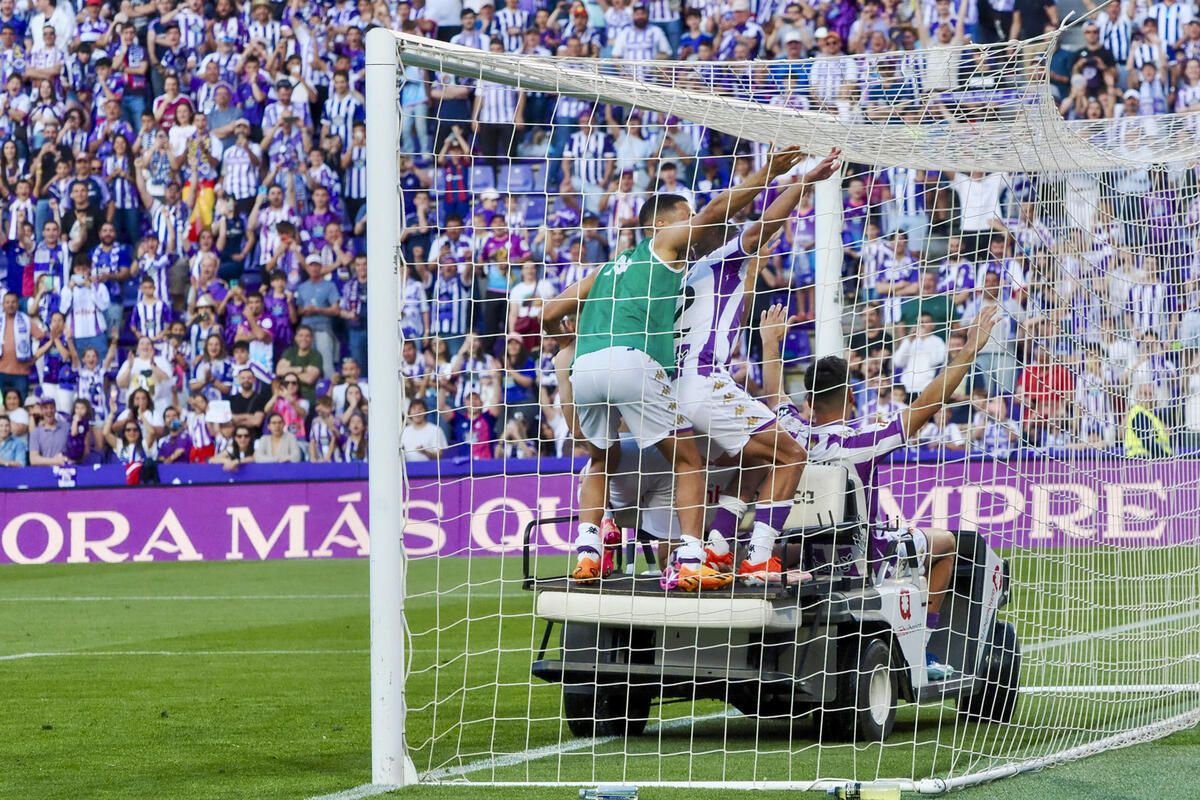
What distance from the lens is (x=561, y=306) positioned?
678 centimetres

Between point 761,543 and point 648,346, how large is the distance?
0.93m

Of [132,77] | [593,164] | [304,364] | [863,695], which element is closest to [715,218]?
[863,695]

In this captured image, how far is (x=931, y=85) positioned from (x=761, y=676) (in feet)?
7.71

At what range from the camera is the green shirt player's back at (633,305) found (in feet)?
21.7

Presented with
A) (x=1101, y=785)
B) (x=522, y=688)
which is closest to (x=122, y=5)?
(x=522, y=688)

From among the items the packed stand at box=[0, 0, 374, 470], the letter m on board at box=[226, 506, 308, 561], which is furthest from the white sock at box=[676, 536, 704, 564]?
the packed stand at box=[0, 0, 374, 470]

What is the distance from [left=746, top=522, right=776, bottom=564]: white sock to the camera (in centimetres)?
653

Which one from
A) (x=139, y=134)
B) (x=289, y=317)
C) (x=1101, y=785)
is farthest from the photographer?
A: (x=139, y=134)

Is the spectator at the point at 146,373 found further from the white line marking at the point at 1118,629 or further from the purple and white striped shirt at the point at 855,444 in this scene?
the purple and white striped shirt at the point at 855,444

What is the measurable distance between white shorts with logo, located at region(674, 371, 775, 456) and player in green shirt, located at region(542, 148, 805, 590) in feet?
0.22

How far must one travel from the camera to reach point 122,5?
21266mm

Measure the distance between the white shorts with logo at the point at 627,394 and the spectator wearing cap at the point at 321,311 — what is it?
11779mm

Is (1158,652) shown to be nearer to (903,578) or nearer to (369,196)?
(903,578)

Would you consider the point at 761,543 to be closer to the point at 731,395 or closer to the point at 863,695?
the point at 731,395
